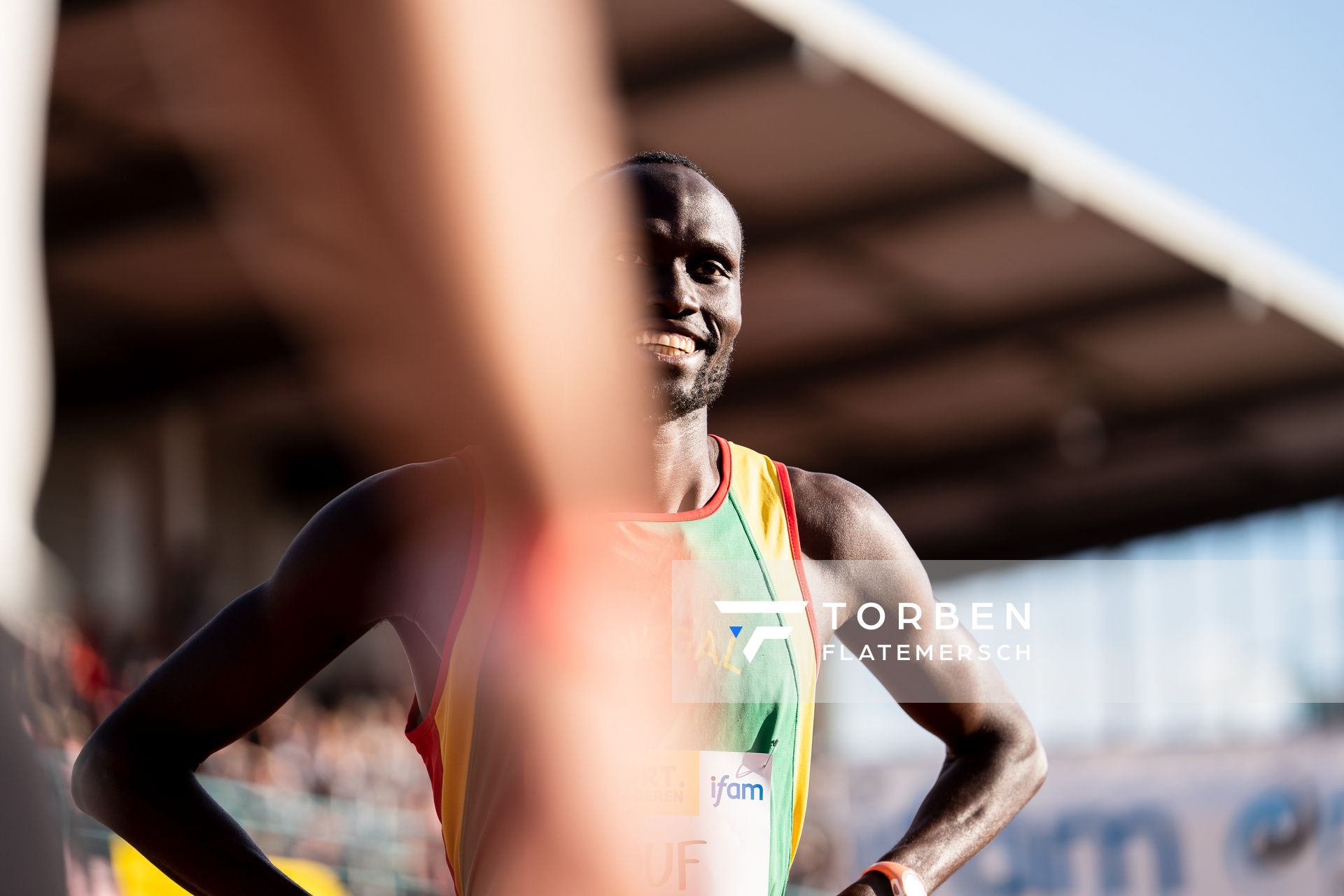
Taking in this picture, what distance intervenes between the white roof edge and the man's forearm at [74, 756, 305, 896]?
7640 millimetres

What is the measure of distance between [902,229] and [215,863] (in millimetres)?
10077

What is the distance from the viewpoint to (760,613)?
195cm

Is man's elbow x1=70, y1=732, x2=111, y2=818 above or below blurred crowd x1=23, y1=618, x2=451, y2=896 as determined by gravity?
above

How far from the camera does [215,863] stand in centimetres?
179

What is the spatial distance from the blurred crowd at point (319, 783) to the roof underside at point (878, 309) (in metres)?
3.32

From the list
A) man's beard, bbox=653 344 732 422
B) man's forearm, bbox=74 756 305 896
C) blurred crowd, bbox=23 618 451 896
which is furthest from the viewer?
blurred crowd, bbox=23 618 451 896

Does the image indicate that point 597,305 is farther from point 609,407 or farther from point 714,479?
point 714,479

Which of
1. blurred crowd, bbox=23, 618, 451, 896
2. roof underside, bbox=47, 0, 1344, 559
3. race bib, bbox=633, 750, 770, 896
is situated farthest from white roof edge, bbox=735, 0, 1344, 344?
race bib, bbox=633, 750, 770, 896

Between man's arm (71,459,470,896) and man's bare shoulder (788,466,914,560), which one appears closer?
man's arm (71,459,470,896)

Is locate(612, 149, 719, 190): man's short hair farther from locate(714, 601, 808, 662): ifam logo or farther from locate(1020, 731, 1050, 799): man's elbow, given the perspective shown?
locate(1020, 731, 1050, 799): man's elbow

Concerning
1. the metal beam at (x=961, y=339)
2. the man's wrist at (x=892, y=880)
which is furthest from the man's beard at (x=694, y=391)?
the metal beam at (x=961, y=339)

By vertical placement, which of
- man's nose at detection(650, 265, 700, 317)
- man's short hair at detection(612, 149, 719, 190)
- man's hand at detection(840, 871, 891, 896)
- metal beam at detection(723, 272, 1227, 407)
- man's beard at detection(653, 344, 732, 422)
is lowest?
man's hand at detection(840, 871, 891, 896)

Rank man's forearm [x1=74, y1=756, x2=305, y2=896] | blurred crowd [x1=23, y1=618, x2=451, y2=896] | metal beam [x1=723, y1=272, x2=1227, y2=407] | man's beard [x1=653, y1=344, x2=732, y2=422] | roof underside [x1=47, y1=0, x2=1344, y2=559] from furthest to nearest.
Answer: metal beam [x1=723, y1=272, x2=1227, y2=407] < roof underside [x1=47, y1=0, x2=1344, y2=559] < blurred crowd [x1=23, y1=618, x2=451, y2=896] < man's beard [x1=653, y1=344, x2=732, y2=422] < man's forearm [x1=74, y1=756, x2=305, y2=896]

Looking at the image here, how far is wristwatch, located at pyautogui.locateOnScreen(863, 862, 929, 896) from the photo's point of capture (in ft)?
6.14
